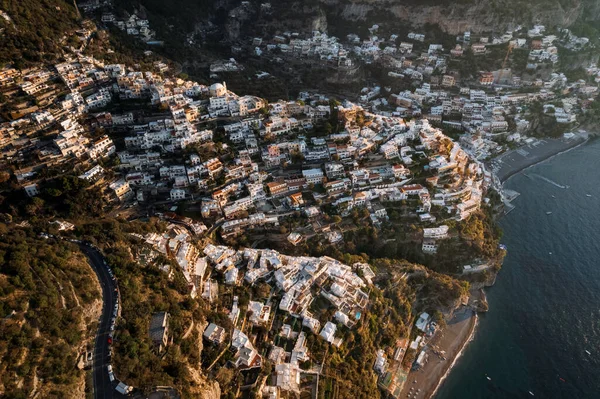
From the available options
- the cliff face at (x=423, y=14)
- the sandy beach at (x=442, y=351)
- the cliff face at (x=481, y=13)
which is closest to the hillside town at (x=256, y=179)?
the sandy beach at (x=442, y=351)

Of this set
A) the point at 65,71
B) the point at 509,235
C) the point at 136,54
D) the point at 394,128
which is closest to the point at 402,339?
the point at 509,235

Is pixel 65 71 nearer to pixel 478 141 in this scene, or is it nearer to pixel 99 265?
pixel 99 265

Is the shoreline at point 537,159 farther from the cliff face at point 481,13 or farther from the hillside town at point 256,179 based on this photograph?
the cliff face at point 481,13

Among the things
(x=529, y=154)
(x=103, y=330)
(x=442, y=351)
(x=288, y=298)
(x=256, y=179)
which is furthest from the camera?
(x=529, y=154)

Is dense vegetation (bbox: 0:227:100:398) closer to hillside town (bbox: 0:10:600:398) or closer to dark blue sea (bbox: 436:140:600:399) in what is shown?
hillside town (bbox: 0:10:600:398)

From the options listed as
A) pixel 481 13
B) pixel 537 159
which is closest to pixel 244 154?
pixel 537 159

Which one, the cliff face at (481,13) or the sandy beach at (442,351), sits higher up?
the cliff face at (481,13)

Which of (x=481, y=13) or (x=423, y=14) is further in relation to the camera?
(x=423, y=14)

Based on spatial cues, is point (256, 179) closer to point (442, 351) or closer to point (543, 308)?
point (442, 351)
